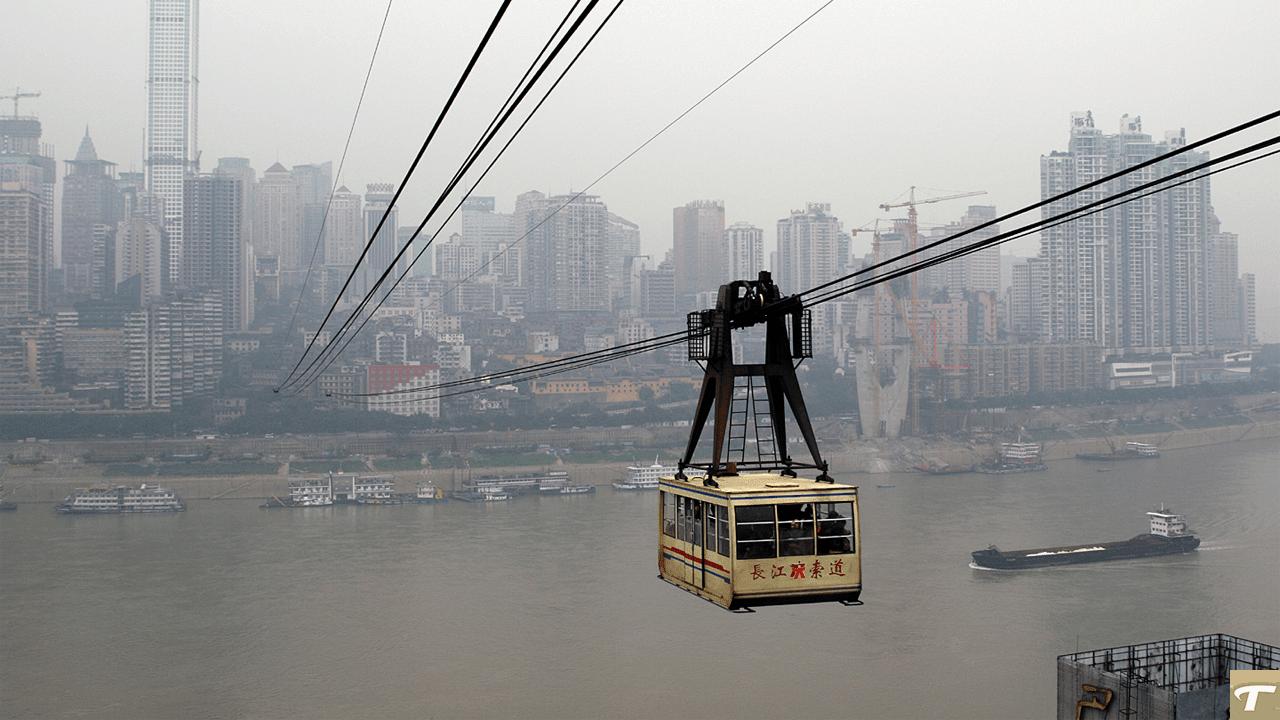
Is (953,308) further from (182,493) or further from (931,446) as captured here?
(182,493)

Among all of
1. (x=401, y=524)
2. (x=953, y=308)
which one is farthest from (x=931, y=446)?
(x=401, y=524)

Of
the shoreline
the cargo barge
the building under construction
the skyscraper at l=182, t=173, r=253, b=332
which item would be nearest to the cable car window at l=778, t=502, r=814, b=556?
the building under construction

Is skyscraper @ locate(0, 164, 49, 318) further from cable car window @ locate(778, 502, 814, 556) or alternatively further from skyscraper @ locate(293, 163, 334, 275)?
cable car window @ locate(778, 502, 814, 556)

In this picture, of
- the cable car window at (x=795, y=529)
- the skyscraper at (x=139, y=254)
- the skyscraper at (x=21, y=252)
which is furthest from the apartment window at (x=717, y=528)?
the skyscraper at (x=139, y=254)

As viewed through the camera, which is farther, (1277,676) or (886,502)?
(886,502)

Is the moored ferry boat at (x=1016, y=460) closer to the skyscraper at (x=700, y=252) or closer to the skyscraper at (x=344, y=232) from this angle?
the skyscraper at (x=700, y=252)
